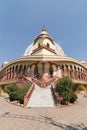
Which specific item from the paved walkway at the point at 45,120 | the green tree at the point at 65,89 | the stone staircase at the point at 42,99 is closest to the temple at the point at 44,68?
the stone staircase at the point at 42,99

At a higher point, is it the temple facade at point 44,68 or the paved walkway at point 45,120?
the temple facade at point 44,68

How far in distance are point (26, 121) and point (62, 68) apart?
22958 millimetres

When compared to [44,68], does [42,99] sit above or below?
below

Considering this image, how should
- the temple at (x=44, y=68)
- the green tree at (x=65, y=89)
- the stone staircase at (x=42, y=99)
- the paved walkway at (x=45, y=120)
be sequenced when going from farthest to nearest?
the temple at (x=44, y=68)
the green tree at (x=65, y=89)
the stone staircase at (x=42, y=99)
the paved walkway at (x=45, y=120)

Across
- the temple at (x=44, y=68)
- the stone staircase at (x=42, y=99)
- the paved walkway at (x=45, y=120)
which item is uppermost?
the temple at (x=44, y=68)

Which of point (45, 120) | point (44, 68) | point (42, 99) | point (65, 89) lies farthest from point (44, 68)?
point (45, 120)

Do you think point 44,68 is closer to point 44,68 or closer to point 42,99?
point 44,68

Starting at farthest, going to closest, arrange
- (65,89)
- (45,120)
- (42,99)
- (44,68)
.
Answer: (44,68) → (42,99) → (65,89) → (45,120)

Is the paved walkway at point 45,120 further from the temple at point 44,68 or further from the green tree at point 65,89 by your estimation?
the temple at point 44,68

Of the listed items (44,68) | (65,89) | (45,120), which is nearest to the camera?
(45,120)

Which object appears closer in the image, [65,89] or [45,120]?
[45,120]

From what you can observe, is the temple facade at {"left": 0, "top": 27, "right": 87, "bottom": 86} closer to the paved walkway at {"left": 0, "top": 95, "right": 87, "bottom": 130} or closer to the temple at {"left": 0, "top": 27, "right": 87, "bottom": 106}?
the temple at {"left": 0, "top": 27, "right": 87, "bottom": 106}

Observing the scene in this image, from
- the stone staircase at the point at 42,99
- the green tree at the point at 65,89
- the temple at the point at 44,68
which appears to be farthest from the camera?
the temple at the point at 44,68

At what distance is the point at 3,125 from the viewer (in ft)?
36.8
